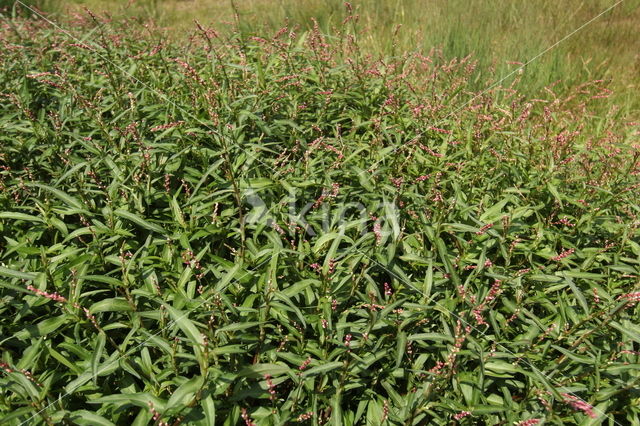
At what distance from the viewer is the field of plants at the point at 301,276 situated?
1.66 metres

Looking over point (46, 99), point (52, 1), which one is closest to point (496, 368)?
point (46, 99)

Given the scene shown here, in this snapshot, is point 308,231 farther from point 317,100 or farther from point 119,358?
point 317,100

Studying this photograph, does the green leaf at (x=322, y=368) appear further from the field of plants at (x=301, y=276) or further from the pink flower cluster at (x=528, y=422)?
the pink flower cluster at (x=528, y=422)

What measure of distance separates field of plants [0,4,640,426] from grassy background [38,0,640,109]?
2416mm

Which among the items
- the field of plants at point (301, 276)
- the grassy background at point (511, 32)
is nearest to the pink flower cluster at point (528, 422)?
the field of plants at point (301, 276)

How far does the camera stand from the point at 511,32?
18.8 ft

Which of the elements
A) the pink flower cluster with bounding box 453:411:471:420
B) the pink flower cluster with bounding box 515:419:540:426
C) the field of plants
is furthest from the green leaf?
the pink flower cluster with bounding box 515:419:540:426

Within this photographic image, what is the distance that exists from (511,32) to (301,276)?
5142mm

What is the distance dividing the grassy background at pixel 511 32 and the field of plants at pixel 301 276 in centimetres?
242

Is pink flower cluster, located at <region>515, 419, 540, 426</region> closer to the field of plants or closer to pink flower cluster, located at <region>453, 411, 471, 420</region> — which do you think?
the field of plants

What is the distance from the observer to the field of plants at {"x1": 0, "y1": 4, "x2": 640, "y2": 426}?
166cm

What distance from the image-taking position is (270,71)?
Answer: 131 inches

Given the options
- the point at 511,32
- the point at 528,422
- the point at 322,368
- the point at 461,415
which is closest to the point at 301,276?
the point at 322,368

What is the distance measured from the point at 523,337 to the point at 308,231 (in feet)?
3.35
